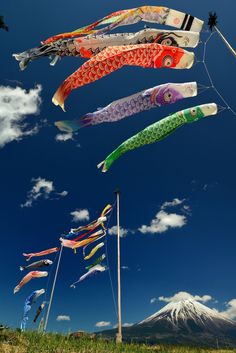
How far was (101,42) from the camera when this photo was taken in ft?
41.5

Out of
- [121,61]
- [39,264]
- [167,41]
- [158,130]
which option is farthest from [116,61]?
[39,264]

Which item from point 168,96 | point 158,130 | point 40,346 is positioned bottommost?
point 40,346

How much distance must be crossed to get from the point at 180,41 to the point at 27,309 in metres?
27.6

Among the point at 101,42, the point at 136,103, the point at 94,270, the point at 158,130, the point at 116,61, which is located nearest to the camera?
the point at 116,61

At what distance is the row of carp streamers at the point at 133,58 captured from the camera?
12.1 metres

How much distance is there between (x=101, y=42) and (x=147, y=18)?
6.11ft

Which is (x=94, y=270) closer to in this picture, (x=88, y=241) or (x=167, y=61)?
(x=88, y=241)

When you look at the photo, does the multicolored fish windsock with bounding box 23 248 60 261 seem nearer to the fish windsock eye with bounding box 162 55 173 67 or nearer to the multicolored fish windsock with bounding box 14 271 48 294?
the multicolored fish windsock with bounding box 14 271 48 294

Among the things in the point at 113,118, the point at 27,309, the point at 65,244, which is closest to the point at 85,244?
the point at 65,244

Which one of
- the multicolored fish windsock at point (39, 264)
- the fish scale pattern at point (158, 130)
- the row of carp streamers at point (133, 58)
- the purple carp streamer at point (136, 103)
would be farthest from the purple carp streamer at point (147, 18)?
the multicolored fish windsock at point (39, 264)

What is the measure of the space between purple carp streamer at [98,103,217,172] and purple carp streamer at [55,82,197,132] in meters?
0.60

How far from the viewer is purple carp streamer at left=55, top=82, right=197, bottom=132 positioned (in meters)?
12.4

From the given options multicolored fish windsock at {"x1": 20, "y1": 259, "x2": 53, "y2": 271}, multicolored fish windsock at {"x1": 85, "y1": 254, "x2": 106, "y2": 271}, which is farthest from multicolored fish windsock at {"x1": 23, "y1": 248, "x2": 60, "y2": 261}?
multicolored fish windsock at {"x1": 85, "y1": 254, "x2": 106, "y2": 271}

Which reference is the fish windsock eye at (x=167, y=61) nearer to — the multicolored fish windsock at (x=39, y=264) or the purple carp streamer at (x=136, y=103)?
the purple carp streamer at (x=136, y=103)
